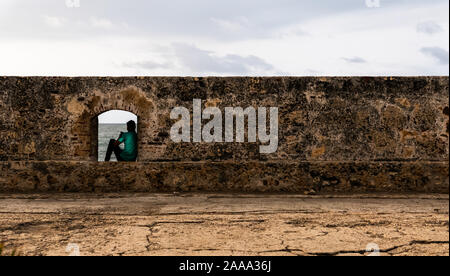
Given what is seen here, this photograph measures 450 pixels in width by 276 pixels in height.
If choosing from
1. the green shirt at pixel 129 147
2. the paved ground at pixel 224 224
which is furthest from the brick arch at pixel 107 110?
the paved ground at pixel 224 224

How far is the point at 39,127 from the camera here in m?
6.82

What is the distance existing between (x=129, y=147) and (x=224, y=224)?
10.5 feet

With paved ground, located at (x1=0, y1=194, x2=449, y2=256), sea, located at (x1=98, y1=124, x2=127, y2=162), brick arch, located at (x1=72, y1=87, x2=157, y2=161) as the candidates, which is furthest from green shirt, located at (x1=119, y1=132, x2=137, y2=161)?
sea, located at (x1=98, y1=124, x2=127, y2=162)

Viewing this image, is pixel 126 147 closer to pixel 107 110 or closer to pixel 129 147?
pixel 129 147

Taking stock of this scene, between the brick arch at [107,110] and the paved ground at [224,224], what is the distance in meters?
0.86

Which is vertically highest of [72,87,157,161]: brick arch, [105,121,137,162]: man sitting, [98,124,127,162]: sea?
[72,87,157,161]: brick arch

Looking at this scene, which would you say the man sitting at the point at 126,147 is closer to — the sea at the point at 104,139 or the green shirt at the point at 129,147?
the green shirt at the point at 129,147

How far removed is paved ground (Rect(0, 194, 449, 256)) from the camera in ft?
11.5

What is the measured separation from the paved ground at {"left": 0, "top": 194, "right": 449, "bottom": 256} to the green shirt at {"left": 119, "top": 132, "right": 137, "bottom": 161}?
88cm

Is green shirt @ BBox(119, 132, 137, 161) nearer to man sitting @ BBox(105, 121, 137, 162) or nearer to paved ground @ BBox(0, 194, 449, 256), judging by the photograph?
man sitting @ BBox(105, 121, 137, 162)

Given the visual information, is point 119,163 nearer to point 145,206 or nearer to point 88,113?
point 88,113

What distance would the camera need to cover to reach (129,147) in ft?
23.3

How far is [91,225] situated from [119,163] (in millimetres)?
2394
